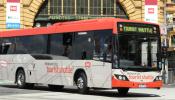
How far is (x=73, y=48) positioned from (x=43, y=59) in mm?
2866

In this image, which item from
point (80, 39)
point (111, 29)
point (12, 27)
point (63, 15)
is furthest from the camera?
point (63, 15)

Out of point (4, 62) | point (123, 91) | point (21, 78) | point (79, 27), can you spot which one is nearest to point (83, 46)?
point (79, 27)

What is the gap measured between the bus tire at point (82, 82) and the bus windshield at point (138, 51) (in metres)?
2.17

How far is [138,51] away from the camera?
21.9 meters

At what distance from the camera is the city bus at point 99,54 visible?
21609 millimetres

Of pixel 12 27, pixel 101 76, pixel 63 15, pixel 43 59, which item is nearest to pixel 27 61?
pixel 43 59

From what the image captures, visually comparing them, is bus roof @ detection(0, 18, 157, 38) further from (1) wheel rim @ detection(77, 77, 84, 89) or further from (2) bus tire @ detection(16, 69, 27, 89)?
(1) wheel rim @ detection(77, 77, 84, 89)

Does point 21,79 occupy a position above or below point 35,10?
below

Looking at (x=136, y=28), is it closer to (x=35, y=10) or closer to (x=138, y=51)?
(x=138, y=51)

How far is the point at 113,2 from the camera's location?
52.6 m

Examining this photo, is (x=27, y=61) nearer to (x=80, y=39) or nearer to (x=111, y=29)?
(x=80, y=39)

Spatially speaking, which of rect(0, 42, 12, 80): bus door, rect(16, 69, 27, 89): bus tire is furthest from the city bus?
rect(0, 42, 12, 80): bus door

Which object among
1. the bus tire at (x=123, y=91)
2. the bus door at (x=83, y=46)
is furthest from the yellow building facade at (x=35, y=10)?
the bus tire at (x=123, y=91)

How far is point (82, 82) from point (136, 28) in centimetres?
315
